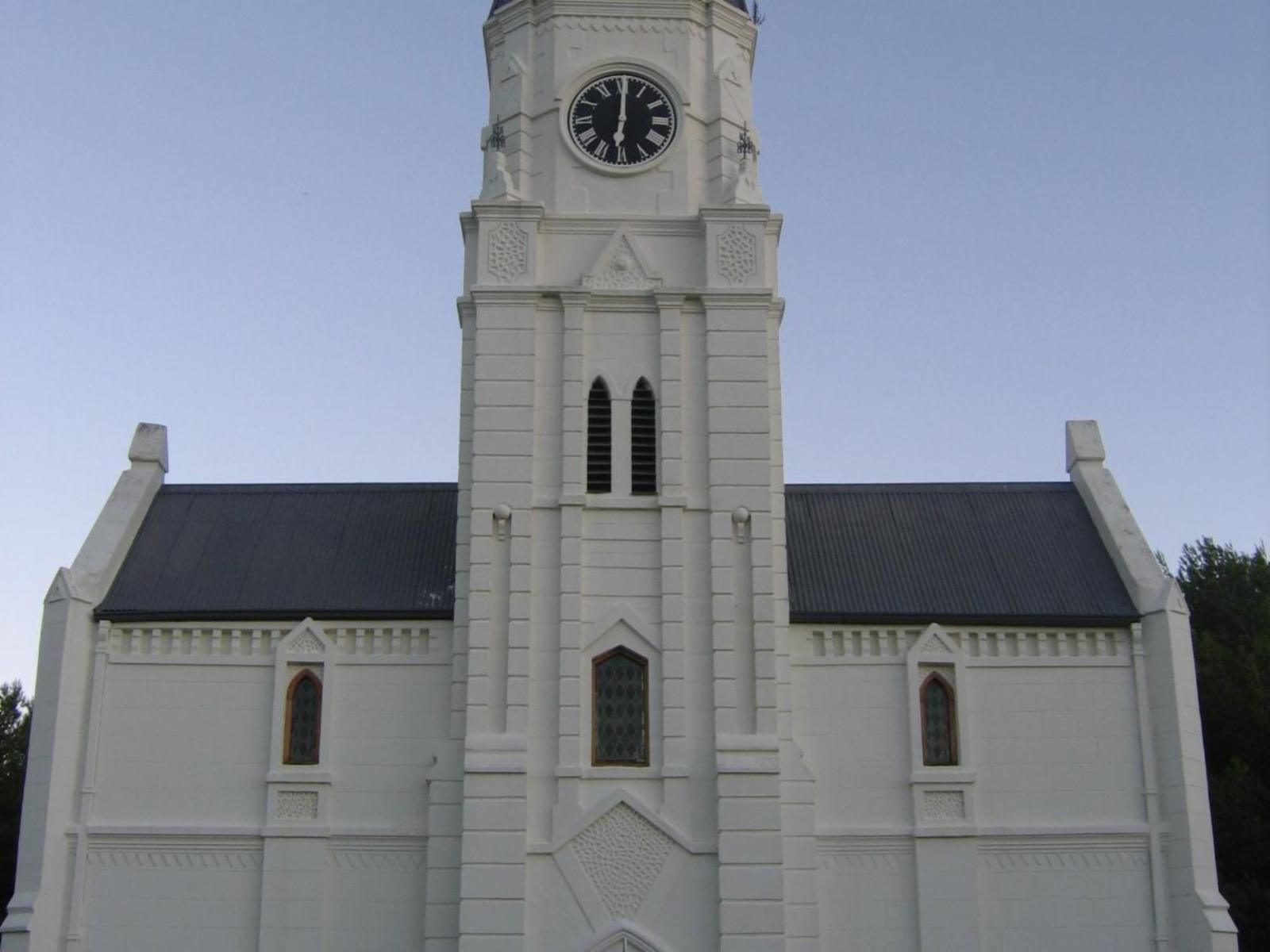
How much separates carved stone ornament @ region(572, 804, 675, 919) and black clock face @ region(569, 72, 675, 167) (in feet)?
39.7

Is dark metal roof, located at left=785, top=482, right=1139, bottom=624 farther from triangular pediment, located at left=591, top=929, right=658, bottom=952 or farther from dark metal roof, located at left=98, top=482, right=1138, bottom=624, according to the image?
triangular pediment, located at left=591, top=929, right=658, bottom=952

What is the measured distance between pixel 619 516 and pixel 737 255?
5304mm

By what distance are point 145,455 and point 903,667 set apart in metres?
15.5

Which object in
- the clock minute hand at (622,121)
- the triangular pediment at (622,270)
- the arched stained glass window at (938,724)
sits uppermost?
the clock minute hand at (622,121)

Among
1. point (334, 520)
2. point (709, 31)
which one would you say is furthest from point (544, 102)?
point (334, 520)

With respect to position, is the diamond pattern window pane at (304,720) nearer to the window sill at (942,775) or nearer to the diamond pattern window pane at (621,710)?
the diamond pattern window pane at (621,710)

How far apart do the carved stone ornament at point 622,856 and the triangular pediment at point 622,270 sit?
9.23m

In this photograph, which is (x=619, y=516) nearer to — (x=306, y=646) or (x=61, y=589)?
(x=306, y=646)

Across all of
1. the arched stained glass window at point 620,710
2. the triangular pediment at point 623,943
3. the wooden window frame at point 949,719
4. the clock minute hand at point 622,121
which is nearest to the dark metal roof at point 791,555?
the wooden window frame at point 949,719

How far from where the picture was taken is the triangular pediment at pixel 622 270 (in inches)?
1113

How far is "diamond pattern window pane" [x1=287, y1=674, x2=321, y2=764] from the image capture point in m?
27.6

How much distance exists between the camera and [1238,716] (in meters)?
36.5

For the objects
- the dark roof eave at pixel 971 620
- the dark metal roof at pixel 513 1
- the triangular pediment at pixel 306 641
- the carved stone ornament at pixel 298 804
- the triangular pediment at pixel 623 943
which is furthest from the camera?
the dark metal roof at pixel 513 1

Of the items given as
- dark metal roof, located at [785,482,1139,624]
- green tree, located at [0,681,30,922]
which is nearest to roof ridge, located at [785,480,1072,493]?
dark metal roof, located at [785,482,1139,624]
